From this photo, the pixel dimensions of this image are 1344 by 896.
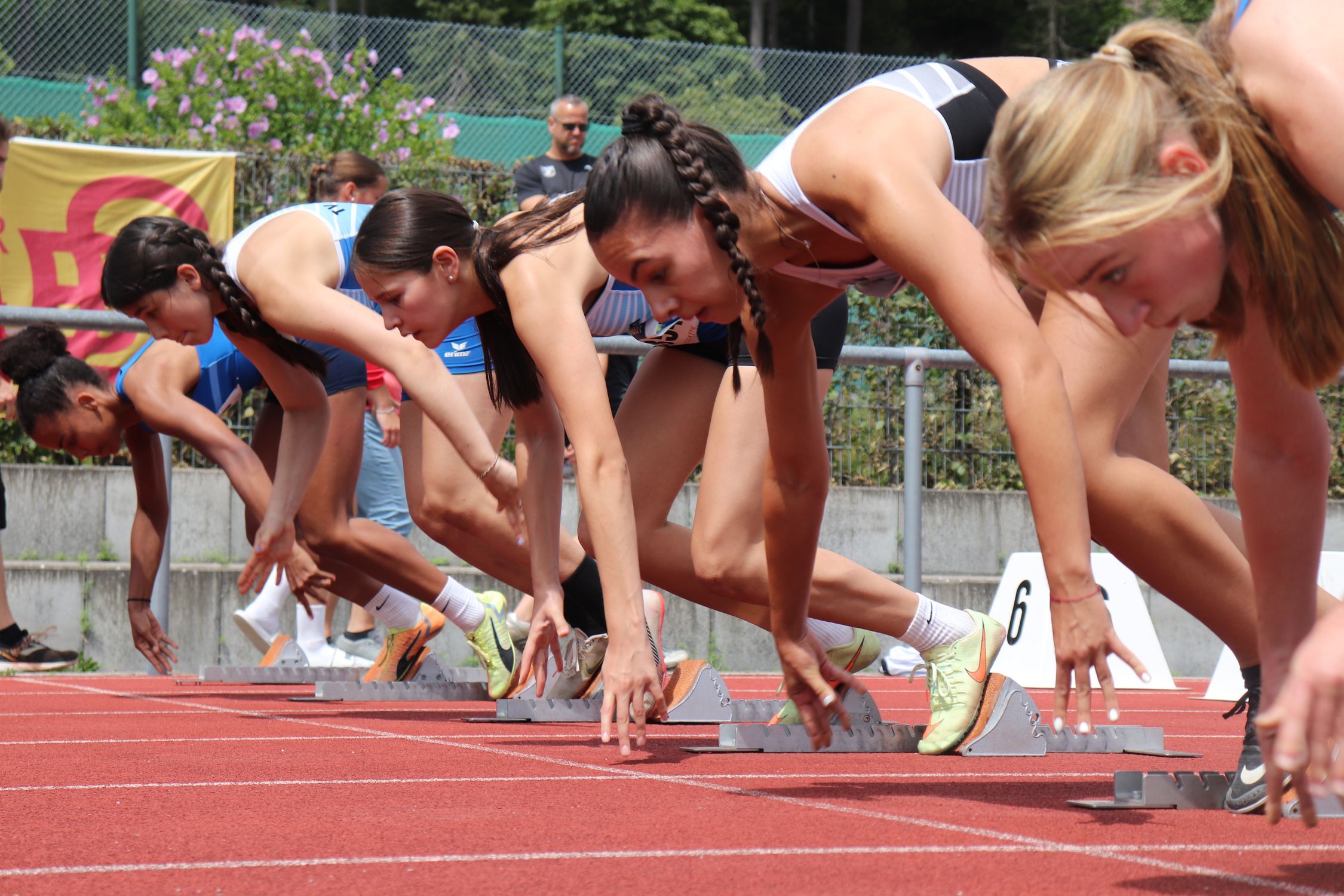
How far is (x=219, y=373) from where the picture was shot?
6523 millimetres

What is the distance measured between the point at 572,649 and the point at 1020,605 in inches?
108

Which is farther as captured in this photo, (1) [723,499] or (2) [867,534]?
(2) [867,534]

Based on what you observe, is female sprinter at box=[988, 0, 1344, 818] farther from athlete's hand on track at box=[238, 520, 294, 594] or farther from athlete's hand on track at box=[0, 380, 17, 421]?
athlete's hand on track at box=[0, 380, 17, 421]

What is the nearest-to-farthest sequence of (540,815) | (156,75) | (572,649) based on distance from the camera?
(540,815) → (572,649) → (156,75)

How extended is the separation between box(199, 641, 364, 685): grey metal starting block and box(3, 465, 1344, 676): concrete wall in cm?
97

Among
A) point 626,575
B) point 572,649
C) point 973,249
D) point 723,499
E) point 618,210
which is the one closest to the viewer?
point 973,249

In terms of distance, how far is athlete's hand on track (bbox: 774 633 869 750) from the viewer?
10.7 ft

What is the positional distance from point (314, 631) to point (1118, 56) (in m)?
6.05

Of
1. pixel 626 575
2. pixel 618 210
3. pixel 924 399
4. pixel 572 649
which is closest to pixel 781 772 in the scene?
pixel 626 575

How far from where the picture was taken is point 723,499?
4.24 m

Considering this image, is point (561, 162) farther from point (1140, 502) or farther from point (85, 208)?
point (1140, 502)

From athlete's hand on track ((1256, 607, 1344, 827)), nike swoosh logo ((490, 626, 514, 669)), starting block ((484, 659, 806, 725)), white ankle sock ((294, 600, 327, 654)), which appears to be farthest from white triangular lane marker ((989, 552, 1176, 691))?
athlete's hand on track ((1256, 607, 1344, 827))

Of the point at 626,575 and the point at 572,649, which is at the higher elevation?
the point at 626,575

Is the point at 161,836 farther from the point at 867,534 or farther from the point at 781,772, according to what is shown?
Answer: the point at 867,534
